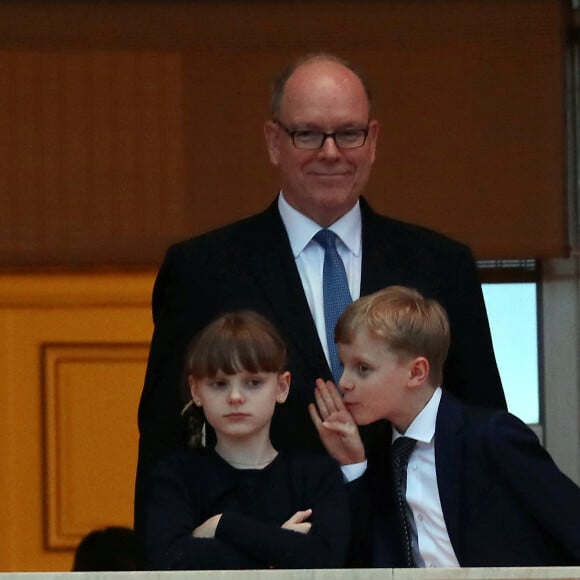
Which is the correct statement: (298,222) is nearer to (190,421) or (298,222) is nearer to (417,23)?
(190,421)

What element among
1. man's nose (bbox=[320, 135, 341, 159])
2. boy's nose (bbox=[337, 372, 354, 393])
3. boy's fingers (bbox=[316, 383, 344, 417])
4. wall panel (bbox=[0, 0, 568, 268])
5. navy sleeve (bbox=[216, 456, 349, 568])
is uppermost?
wall panel (bbox=[0, 0, 568, 268])

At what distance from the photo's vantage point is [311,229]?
4105 mm

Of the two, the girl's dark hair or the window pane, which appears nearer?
the girl's dark hair

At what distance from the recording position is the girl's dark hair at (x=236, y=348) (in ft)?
12.4

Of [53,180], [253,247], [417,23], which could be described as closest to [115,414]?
[53,180]

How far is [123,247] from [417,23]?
109 cm

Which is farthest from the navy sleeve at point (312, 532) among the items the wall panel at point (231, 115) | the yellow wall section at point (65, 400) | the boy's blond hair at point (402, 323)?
the yellow wall section at point (65, 400)

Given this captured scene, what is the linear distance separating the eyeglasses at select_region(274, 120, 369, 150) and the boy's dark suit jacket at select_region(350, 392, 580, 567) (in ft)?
1.90

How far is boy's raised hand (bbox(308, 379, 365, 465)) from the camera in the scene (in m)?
3.81

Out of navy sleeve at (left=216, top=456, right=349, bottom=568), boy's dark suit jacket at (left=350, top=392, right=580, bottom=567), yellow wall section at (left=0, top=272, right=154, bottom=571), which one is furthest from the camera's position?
yellow wall section at (left=0, top=272, right=154, bottom=571)

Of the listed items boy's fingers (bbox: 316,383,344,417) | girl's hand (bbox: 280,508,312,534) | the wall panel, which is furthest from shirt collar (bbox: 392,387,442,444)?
the wall panel

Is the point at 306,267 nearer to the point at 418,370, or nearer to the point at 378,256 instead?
the point at 378,256

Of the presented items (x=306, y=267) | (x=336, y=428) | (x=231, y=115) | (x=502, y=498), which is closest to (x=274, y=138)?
(x=306, y=267)

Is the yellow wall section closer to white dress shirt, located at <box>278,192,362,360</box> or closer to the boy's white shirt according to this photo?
white dress shirt, located at <box>278,192,362,360</box>
